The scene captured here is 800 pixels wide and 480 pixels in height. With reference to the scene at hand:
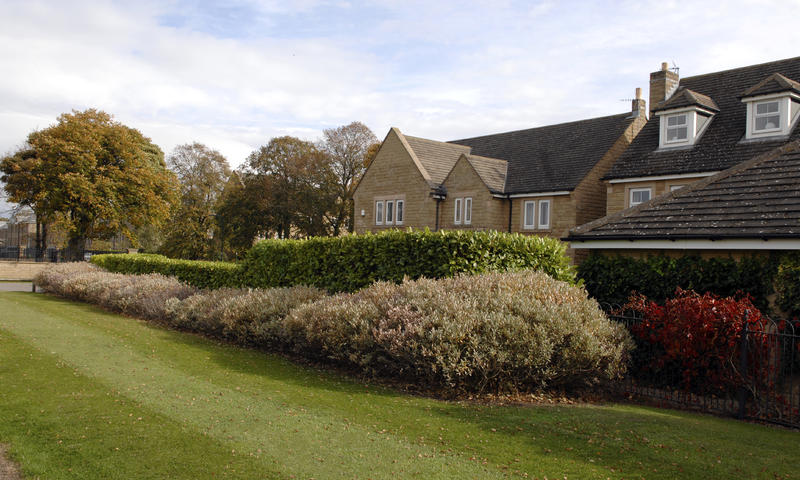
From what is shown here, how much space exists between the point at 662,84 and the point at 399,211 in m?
16.0

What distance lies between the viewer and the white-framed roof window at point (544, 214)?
30.8 metres

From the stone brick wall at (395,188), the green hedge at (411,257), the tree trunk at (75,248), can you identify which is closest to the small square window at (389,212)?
the stone brick wall at (395,188)

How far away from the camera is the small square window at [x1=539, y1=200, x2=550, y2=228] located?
3078cm

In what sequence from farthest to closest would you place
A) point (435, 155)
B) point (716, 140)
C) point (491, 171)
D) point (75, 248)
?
point (75, 248), point (435, 155), point (491, 171), point (716, 140)

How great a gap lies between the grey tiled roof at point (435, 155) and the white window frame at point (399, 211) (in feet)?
8.51

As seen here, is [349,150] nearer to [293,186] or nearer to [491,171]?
[293,186]

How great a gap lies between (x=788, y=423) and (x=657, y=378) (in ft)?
8.16

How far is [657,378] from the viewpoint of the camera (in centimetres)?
1070

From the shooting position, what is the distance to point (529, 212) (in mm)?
31578

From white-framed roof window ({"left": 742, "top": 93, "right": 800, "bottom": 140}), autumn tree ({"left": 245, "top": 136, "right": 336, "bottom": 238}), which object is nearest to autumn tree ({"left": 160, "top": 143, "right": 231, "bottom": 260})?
autumn tree ({"left": 245, "top": 136, "right": 336, "bottom": 238})

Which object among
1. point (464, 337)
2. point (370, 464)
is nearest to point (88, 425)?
point (370, 464)

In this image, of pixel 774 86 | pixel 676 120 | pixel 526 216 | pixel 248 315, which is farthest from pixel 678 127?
pixel 248 315

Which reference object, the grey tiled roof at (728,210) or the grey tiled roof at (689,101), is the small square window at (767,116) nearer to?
the grey tiled roof at (689,101)

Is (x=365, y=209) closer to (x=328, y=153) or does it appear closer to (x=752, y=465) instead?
(x=328, y=153)
